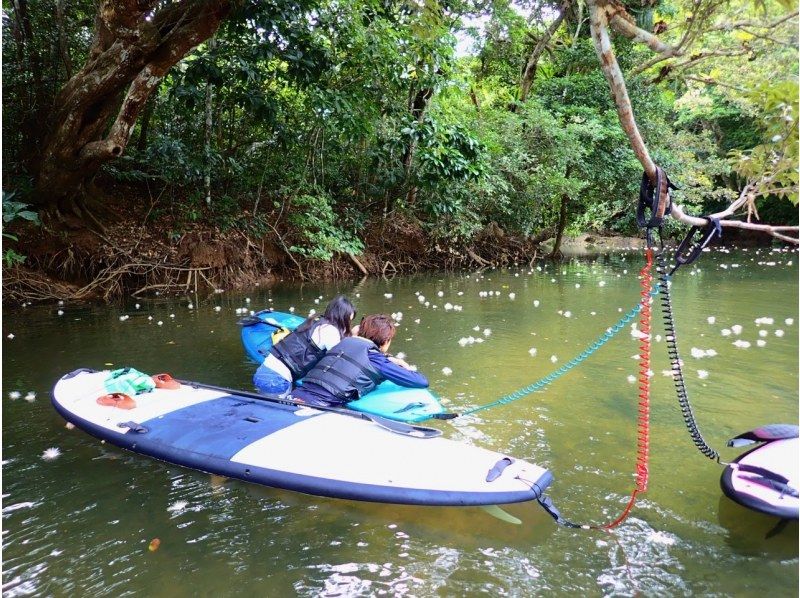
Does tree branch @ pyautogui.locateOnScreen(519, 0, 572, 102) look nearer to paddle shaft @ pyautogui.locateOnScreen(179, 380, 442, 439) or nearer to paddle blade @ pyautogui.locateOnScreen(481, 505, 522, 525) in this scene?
paddle shaft @ pyautogui.locateOnScreen(179, 380, 442, 439)

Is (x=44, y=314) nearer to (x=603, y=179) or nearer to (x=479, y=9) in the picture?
(x=479, y=9)

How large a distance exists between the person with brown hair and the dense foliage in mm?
2465

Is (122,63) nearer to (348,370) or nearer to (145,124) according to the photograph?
(145,124)

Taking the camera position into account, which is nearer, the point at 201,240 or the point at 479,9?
the point at 201,240

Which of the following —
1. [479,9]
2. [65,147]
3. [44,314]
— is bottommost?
[44,314]

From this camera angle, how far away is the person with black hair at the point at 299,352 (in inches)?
172

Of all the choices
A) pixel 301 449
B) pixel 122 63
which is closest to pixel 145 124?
pixel 122 63

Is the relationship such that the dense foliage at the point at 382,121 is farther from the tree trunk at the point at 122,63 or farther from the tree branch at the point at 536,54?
the tree trunk at the point at 122,63

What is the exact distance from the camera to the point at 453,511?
2.83m

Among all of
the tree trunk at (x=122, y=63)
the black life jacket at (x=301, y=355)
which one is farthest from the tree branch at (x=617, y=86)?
the tree trunk at (x=122, y=63)

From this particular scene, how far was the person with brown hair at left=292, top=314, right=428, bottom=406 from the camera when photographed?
3.98 meters

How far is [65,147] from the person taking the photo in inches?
303

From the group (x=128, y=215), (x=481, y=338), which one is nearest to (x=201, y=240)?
(x=128, y=215)

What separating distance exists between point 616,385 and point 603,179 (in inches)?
450
